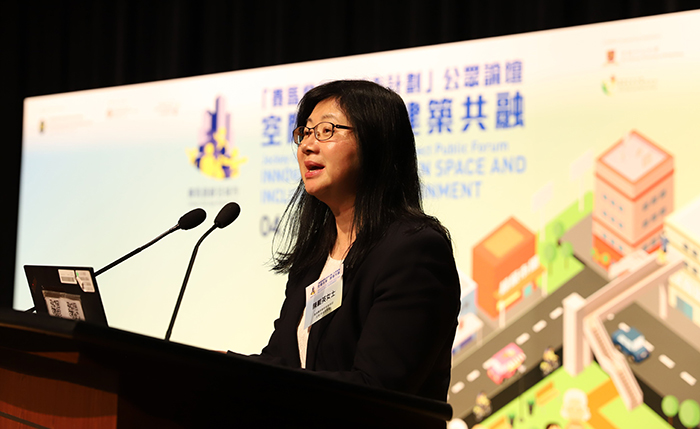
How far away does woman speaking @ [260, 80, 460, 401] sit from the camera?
118cm

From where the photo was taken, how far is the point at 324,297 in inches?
53.4

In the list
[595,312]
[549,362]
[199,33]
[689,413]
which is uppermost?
[199,33]

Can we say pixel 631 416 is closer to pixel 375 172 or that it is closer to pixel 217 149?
pixel 375 172

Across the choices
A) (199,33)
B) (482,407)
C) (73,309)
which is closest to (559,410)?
(482,407)

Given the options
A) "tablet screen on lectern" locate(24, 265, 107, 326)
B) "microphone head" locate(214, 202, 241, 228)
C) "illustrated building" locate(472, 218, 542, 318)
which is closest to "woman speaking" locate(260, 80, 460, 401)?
"microphone head" locate(214, 202, 241, 228)

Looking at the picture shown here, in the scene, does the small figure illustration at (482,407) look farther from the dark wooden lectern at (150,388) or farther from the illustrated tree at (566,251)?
the dark wooden lectern at (150,388)

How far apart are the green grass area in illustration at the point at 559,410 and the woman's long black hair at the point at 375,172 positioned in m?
1.45

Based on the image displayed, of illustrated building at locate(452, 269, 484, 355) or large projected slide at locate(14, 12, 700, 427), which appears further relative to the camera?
illustrated building at locate(452, 269, 484, 355)

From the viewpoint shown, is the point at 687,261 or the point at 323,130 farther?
the point at 687,261

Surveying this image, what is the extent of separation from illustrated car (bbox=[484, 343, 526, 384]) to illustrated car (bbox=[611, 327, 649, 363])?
1.19ft

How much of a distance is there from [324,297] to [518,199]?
162cm

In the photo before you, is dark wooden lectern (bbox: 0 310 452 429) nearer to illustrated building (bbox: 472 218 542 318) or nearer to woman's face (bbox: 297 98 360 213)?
woman's face (bbox: 297 98 360 213)

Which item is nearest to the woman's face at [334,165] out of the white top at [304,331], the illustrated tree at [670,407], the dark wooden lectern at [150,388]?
the white top at [304,331]

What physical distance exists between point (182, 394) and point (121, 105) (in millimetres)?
3233
